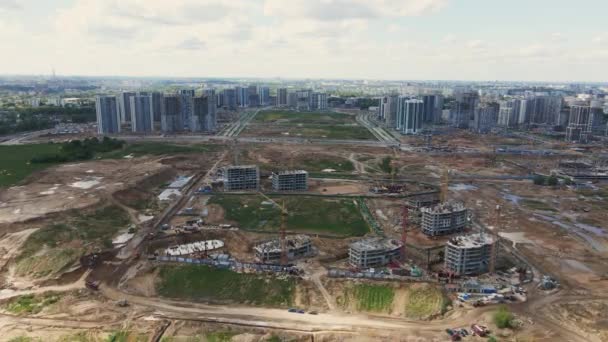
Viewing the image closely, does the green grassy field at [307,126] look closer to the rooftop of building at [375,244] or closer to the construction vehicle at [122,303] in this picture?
the rooftop of building at [375,244]

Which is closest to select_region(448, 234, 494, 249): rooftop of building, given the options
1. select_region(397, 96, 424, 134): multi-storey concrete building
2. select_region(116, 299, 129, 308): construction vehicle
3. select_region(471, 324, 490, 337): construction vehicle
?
select_region(471, 324, 490, 337): construction vehicle

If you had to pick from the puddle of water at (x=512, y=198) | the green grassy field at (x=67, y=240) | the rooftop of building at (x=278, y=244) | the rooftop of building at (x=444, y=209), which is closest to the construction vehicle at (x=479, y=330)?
the rooftop of building at (x=278, y=244)

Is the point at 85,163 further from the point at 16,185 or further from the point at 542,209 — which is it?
the point at 542,209

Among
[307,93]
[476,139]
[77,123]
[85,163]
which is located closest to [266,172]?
[85,163]

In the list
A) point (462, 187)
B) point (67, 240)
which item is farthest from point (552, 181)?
point (67, 240)

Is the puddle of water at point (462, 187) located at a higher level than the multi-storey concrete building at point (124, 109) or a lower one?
lower

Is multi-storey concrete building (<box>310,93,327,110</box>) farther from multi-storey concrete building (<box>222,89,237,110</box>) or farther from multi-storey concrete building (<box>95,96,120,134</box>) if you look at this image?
multi-storey concrete building (<box>95,96,120,134</box>)
